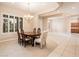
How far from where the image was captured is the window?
6830 millimetres

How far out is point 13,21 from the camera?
7617 millimetres

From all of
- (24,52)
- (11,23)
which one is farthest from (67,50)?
(11,23)

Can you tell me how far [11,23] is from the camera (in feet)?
24.4

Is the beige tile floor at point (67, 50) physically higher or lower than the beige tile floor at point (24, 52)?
higher

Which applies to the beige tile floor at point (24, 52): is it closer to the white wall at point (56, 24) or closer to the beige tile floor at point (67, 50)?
the beige tile floor at point (67, 50)

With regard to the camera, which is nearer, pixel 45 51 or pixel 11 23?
pixel 45 51

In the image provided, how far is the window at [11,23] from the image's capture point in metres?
6.83

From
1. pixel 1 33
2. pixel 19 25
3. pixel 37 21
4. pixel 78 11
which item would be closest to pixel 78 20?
pixel 78 11

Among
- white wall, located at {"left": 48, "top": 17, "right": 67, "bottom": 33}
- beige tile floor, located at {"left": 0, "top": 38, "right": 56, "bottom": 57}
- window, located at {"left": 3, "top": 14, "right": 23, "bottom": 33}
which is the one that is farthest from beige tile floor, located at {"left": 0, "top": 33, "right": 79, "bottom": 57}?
white wall, located at {"left": 48, "top": 17, "right": 67, "bottom": 33}

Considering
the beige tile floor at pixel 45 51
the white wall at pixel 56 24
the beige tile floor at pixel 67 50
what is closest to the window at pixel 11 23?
the beige tile floor at pixel 45 51

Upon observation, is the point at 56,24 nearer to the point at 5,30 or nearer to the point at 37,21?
the point at 37,21

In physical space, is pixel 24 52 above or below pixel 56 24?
below

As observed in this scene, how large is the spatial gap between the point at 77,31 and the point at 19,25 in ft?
20.6

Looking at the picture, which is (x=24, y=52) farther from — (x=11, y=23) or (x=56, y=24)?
(x=56, y=24)
